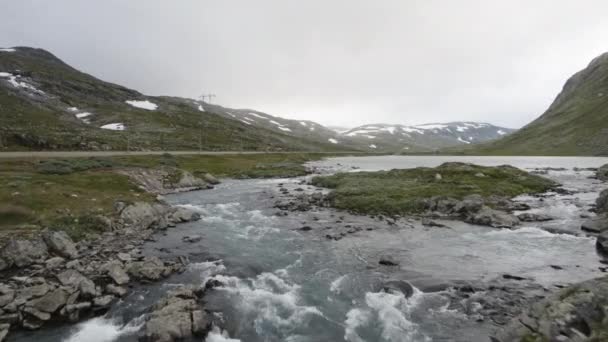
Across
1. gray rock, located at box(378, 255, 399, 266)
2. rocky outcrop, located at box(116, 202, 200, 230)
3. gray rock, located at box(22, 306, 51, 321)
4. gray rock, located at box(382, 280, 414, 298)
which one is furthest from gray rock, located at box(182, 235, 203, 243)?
gray rock, located at box(382, 280, 414, 298)

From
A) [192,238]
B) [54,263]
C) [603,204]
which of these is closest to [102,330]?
[54,263]

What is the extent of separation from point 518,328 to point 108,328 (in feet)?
60.5

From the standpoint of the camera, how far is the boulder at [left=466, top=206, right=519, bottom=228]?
3294 cm

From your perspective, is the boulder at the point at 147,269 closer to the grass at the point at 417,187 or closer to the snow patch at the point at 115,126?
the grass at the point at 417,187

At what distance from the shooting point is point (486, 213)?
35062 millimetres

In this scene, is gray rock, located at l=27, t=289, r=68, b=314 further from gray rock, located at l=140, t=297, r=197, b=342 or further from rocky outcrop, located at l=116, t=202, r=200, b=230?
rocky outcrop, located at l=116, t=202, r=200, b=230

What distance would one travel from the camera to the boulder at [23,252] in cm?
2114

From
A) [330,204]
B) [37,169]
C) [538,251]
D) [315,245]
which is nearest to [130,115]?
[37,169]

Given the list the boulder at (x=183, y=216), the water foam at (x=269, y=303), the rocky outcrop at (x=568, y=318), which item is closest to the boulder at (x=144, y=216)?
the boulder at (x=183, y=216)

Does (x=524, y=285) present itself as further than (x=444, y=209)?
No

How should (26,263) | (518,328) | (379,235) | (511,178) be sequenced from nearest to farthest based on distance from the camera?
(518,328) → (26,263) → (379,235) → (511,178)

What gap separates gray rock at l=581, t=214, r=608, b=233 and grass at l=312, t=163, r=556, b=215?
13571 millimetres

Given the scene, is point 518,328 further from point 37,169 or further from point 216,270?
point 37,169

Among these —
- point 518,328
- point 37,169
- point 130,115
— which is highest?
point 130,115
